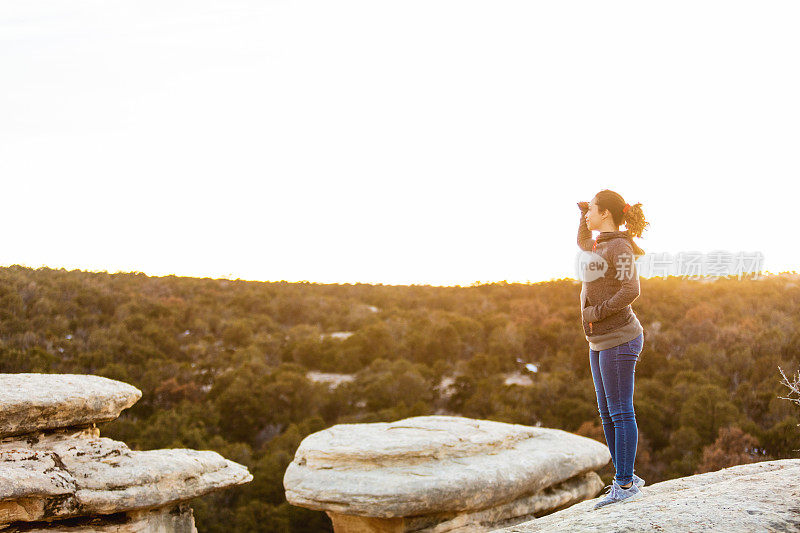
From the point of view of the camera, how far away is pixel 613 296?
4262mm

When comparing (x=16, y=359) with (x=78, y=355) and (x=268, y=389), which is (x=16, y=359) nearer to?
(x=78, y=355)

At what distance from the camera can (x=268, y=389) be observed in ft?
51.0

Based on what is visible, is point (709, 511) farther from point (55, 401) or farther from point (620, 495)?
point (55, 401)

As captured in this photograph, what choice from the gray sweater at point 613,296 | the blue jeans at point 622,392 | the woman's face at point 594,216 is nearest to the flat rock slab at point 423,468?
the blue jeans at point 622,392

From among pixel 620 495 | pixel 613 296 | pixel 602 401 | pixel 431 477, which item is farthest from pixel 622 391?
pixel 431 477

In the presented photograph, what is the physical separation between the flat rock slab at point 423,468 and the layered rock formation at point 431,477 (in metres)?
0.01

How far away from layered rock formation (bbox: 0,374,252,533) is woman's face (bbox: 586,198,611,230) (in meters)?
4.65

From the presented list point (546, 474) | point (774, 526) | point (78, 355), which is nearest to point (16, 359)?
point (78, 355)

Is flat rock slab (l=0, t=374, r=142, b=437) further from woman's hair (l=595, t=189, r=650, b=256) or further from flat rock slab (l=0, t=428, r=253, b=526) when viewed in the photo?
woman's hair (l=595, t=189, r=650, b=256)

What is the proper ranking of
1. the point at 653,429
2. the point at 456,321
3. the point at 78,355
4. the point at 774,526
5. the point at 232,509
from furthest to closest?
1. the point at 456,321
2. the point at 78,355
3. the point at 653,429
4. the point at 232,509
5. the point at 774,526

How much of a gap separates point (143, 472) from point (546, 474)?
440cm

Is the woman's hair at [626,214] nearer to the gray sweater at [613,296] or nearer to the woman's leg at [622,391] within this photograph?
the gray sweater at [613,296]

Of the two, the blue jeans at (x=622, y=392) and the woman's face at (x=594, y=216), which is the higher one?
the woman's face at (x=594, y=216)

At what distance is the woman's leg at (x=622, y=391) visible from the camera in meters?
4.31
